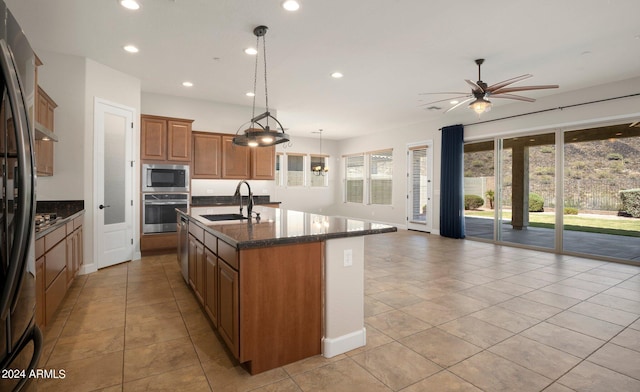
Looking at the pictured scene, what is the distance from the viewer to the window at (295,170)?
10812 mm

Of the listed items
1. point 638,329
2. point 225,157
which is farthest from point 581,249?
point 225,157

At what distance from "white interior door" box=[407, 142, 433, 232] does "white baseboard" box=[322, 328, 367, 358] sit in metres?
6.39

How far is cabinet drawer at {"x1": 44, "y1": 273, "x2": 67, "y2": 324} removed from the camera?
2.60 m

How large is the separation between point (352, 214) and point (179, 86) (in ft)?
22.9

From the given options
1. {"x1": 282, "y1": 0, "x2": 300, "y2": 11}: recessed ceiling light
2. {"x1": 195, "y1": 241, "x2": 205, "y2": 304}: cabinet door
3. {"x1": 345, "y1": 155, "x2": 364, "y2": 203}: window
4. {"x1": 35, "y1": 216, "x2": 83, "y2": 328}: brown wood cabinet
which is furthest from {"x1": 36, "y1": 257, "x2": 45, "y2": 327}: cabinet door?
{"x1": 345, "y1": 155, "x2": 364, "y2": 203}: window

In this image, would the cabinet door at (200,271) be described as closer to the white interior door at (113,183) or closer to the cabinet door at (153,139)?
the white interior door at (113,183)

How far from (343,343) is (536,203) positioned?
5.81 metres

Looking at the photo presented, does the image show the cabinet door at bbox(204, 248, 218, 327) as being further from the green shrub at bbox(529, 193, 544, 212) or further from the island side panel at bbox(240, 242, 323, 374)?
the green shrub at bbox(529, 193, 544, 212)

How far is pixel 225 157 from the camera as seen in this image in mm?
6445

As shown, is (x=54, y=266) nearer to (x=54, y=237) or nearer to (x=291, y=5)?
(x=54, y=237)

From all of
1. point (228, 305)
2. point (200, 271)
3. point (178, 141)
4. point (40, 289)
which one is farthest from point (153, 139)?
point (228, 305)

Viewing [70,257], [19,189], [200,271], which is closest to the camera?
[19,189]

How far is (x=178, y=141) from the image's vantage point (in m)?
5.67

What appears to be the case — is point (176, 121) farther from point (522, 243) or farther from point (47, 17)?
point (522, 243)
